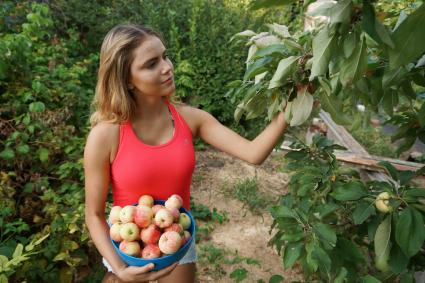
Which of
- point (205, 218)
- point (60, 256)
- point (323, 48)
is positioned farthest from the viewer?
point (205, 218)

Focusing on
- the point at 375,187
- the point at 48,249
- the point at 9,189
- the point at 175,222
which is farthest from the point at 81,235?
Answer: the point at 375,187

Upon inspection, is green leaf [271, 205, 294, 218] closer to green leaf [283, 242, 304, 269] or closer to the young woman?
green leaf [283, 242, 304, 269]

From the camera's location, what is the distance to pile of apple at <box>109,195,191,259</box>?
128 centimetres

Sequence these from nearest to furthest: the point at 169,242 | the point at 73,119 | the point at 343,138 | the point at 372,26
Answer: the point at 372,26 < the point at 169,242 < the point at 73,119 < the point at 343,138

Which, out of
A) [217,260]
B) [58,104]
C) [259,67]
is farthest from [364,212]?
[58,104]

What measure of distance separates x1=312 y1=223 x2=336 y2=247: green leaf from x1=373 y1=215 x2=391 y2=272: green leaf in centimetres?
13

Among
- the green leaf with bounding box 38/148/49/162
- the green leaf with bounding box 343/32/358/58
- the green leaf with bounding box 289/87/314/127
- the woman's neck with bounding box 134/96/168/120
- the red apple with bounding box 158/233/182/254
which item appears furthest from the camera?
the green leaf with bounding box 38/148/49/162

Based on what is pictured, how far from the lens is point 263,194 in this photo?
377 centimetres

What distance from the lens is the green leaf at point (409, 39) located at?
0.61 m

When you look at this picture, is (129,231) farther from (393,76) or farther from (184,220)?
(393,76)

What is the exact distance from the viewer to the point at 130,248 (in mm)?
1302

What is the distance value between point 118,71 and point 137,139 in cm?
28

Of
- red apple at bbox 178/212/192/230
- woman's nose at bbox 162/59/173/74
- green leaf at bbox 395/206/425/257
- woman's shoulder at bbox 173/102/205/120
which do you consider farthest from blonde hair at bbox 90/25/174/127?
green leaf at bbox 395/206/425/257

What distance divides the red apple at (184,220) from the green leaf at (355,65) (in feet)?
2.98
